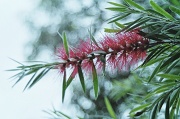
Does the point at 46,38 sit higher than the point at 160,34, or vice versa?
the point at 160,34

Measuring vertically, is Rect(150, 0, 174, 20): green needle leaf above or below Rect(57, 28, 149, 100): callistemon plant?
above

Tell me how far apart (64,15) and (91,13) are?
0.83 ft

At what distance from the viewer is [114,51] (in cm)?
59

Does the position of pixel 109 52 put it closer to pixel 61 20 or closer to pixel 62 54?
pixel 62 54

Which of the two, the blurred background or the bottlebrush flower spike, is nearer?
the bottlebrush flower spike

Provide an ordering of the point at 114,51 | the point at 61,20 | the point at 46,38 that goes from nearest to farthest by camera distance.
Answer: the point at 114,51 → the point at 61,20 → the point at 46,38

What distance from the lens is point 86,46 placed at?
23.4 inches

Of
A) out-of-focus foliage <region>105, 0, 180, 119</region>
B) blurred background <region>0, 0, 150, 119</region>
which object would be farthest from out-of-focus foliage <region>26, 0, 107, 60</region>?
out-of-focus foliage <region>105, 0, 180, 119</region>

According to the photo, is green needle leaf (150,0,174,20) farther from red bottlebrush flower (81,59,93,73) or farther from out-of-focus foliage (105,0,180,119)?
red bottlebrush flower (81,59,93,73)

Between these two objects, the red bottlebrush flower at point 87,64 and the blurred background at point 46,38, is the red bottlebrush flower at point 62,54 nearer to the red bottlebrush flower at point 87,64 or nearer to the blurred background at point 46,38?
the red bottlebrush flower at point 87,64

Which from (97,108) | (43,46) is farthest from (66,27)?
(97,108)

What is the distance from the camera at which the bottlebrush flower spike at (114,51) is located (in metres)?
0.59

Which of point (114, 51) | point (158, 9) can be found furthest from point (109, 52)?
point (158, 9)

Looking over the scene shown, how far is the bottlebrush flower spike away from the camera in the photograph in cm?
59
